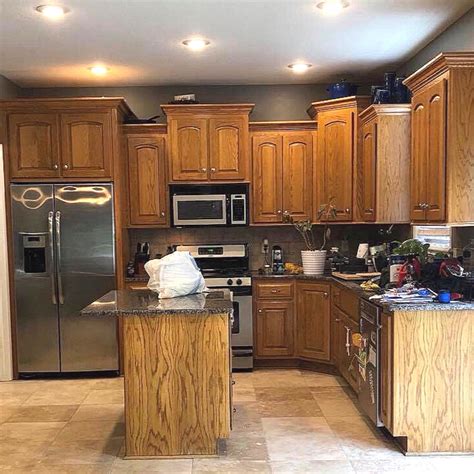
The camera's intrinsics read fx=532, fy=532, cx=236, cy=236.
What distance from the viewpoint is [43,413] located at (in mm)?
3910

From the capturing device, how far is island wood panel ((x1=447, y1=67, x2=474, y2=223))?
309 centimetres

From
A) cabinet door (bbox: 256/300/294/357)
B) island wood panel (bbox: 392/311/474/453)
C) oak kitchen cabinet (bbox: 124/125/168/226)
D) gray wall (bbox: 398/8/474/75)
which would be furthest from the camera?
oak kitchen cabinet (bbox: 124/125/168/226)

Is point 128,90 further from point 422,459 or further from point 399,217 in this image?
point 422,459

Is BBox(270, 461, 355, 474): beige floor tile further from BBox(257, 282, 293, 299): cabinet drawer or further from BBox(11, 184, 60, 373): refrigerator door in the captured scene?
BBox(11, 184, 60, 373): refrigerator door

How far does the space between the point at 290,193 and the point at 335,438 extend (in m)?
2.45

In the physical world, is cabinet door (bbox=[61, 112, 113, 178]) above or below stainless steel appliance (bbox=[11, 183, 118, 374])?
above

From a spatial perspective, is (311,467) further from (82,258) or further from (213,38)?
(213,38)

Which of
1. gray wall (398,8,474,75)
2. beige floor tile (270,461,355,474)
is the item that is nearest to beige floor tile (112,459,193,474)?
beige floor tile (270,461,355,474)

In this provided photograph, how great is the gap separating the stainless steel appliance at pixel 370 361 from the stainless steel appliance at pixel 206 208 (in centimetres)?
181

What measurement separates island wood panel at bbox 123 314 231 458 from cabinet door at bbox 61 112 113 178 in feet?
6.76

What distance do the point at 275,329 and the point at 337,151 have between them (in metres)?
1.75

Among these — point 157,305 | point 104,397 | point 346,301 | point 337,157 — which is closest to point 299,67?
point 337,157

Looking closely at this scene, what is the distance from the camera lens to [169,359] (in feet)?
10.2

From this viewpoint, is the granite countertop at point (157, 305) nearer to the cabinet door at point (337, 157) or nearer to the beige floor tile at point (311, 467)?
the beige floor tile at point (311, 467)
